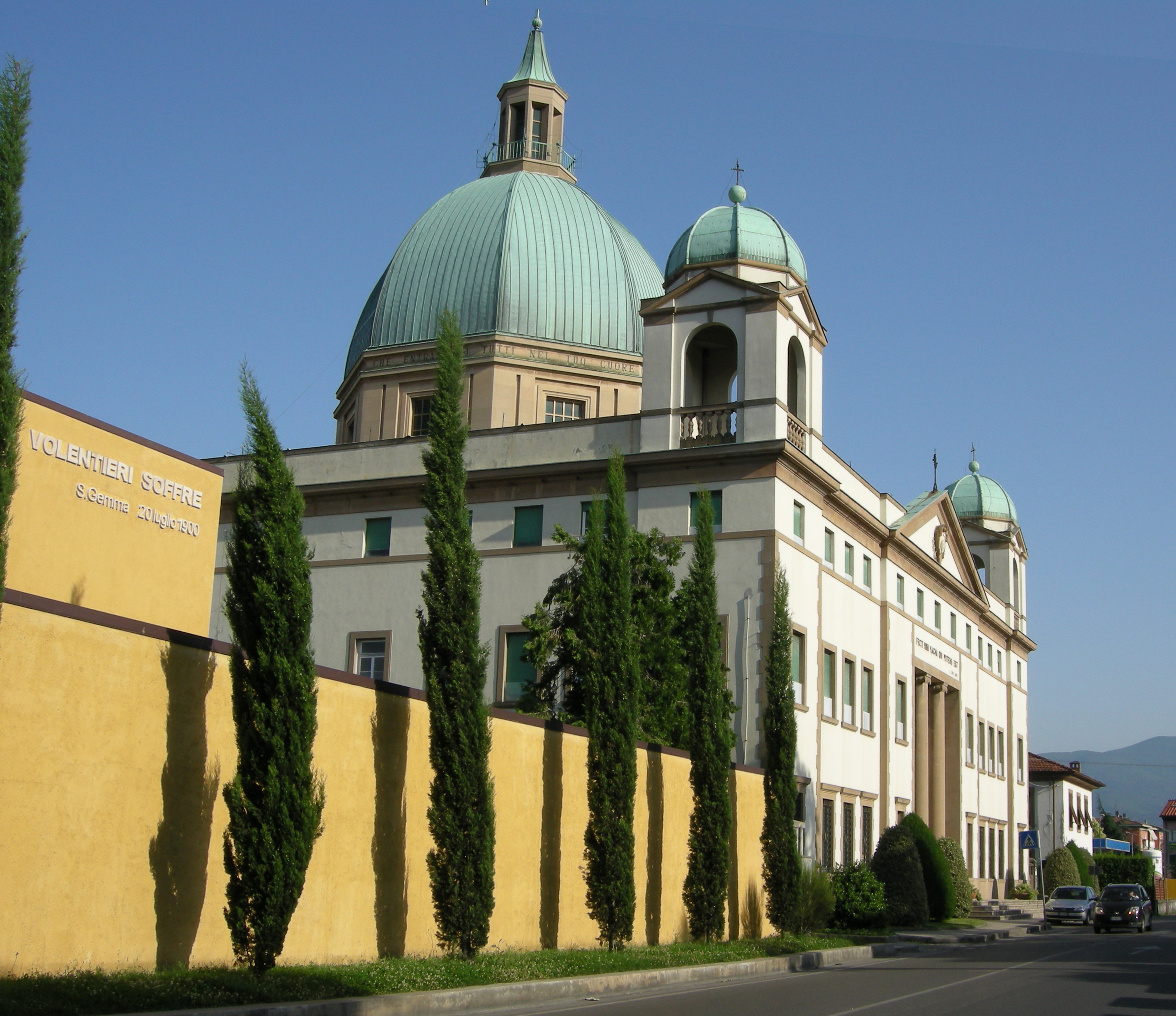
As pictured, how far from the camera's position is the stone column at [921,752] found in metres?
46.4

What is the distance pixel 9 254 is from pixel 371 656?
26165mm

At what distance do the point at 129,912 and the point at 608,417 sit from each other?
24169 millimetres

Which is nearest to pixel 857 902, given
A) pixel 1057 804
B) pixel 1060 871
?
pixel 1060 871

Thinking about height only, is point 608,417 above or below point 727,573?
above

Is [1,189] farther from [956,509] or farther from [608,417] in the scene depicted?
[956,509]

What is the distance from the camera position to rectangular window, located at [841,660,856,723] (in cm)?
3862

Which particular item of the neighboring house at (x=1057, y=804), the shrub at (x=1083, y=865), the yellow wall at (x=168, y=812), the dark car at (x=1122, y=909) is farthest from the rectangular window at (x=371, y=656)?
the neighboring house at (x=1057, y=804)

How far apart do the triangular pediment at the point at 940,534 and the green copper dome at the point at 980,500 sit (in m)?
10.3

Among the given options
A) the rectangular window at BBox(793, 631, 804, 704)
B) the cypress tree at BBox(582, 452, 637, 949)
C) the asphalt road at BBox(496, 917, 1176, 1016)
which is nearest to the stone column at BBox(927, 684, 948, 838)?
the rectangular window at BBox(793, 631, 804, 704)

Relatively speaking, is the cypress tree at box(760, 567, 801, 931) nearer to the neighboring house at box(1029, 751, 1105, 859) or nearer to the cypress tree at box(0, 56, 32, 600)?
Answer: the cypress tree at box(0, 56, 32, 600)

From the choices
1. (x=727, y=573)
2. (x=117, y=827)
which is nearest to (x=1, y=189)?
(x=117, y=827)

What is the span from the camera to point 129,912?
46.3 ft

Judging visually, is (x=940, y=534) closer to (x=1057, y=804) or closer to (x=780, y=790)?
(x=780, y=790)

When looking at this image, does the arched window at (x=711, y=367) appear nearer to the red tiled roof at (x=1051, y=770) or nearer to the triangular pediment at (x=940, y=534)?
the triangular pediment at (x=940, y=534)
